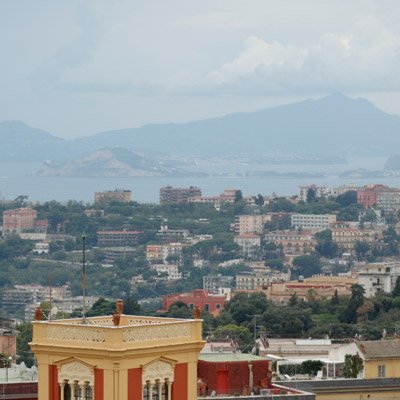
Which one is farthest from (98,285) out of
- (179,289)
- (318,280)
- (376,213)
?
(376,213)

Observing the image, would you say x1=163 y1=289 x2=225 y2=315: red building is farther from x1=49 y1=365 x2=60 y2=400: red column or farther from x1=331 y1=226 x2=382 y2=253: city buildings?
x1=49 y1=365 x2=60 y2=400: red column

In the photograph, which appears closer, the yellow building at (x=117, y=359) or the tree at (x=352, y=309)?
the yellow building at (x=117, y=359)

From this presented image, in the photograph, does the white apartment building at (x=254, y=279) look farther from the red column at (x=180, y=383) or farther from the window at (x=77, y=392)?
the window at (x=77, y=392)

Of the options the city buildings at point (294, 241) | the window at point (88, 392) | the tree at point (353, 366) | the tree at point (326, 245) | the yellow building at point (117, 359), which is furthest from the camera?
the city buildings at point (294, 241)

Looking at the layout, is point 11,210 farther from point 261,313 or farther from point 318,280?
point 261,313

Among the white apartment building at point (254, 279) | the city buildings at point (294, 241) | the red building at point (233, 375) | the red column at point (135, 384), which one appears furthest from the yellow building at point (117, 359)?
the city buildings at point (294, 241)

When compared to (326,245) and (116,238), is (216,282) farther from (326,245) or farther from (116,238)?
(116,238)
